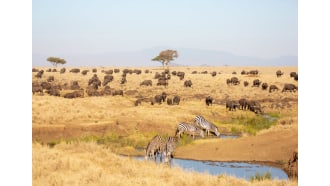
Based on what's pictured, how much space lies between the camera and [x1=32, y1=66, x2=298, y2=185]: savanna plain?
11367 mm

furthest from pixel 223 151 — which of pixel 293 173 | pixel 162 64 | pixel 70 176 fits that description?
pixel 162 64

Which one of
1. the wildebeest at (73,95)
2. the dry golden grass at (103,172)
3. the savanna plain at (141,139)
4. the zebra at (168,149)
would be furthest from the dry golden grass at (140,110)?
the dry golden grass at (103,172)

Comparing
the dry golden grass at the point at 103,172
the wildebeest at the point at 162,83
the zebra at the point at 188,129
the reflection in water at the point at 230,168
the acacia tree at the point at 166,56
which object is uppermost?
the acacia tree at the point at 166,56

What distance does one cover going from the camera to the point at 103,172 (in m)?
11.5

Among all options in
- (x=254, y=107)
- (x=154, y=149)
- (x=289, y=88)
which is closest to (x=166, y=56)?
(x=289, y=88)

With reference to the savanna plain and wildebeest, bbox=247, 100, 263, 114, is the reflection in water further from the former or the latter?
wildebeest, bbox=247, 100, 263, 114

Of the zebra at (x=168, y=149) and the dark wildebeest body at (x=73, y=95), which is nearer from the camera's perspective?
the zebra at (x=168, y=149)

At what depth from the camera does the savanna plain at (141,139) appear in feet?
37.3

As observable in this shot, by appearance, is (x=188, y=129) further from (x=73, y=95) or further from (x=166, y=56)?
(x=166, y=56)

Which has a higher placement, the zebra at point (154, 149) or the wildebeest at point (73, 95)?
the wildebeest at point (73, 95)

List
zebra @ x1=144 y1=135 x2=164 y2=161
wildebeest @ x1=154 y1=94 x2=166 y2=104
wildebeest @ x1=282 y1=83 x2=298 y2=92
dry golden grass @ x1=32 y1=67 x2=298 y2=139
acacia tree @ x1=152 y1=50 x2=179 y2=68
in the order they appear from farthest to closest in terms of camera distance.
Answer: acacia tree @ x1=152 y1=50 x2=179 y2=68, wildebeest @ x1=282 y1=83 x2=298 y2=92, wildebeest @ x1=154 y1=94 x2=166 y2=104, dry golden grass @ x1=32 y1=67 x2=298 y2=139, zebra @ x1=144 y1=135 x2=164 y2=161

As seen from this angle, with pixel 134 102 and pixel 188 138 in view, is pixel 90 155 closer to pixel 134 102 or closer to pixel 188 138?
pixel 188 138

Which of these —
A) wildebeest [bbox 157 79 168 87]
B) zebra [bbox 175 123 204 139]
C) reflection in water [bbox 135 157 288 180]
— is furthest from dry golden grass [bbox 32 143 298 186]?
wildebeest [bbox 157 79 168 87]

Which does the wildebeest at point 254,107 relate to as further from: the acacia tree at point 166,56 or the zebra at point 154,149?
the acacia tree at point 166,56
